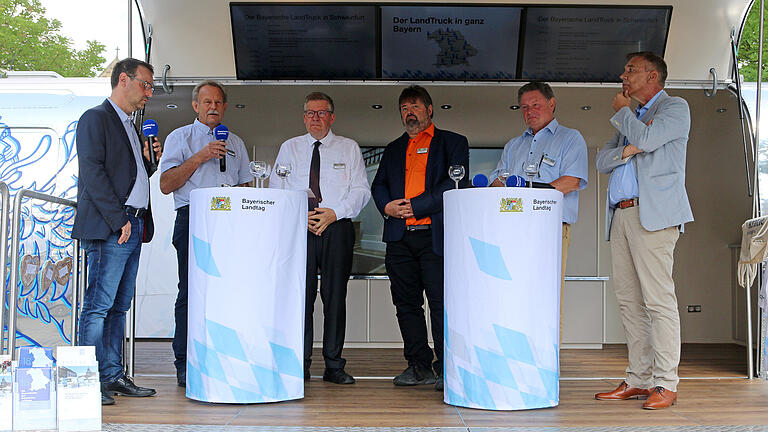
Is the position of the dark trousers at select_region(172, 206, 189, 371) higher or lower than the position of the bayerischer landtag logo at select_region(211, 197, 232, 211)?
lower

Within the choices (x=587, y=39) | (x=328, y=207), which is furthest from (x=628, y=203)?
(x=587, y=39)

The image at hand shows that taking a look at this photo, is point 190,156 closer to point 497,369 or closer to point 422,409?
point 422,409

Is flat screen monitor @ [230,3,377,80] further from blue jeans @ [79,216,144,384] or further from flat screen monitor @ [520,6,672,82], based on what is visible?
blue jeans @ [79,216,144,384]

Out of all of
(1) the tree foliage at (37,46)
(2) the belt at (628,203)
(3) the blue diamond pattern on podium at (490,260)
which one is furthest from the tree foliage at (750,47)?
(1) the tree foliage at (37,46)

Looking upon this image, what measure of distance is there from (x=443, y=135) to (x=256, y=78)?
5.11 ft

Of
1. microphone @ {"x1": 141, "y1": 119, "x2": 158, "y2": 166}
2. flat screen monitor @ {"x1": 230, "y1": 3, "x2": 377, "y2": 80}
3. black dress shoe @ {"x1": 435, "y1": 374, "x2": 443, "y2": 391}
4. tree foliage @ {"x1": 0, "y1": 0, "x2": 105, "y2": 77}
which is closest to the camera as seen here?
microphone @ {"x1": 141, "y1": 119, "x2": 158, "y2": 166}

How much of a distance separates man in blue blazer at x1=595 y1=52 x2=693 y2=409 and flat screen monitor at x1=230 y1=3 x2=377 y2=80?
2040 mm

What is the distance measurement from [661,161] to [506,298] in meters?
1.12

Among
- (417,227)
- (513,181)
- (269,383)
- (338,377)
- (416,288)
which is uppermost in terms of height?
(513,181)

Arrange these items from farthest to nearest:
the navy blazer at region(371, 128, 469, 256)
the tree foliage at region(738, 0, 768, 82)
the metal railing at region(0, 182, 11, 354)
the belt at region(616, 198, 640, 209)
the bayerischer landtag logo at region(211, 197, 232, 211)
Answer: the tree foliage at region(738, 0, 768, 82), the navy blazer at region(371, 128, 469, 256), the belt at region(616, 198, 640, 209), the bayerischer landtag logo at region(211, 197, 232, 211), the metal railing at region(0, 182, 11, 354)

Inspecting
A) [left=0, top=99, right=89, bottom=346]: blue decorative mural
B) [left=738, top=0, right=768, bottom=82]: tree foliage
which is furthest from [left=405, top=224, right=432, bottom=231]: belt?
[left=738, top=0, right=768, bottom=82]: tree foliage

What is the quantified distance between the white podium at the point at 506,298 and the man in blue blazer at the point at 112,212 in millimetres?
1717

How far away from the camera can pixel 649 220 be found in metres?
3.60

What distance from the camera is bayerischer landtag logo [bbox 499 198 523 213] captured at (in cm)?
332
